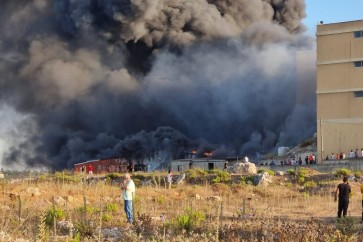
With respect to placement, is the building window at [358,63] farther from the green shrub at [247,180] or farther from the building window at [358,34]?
the green shrub at [247,180]

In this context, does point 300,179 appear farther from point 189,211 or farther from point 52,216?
point 52,216

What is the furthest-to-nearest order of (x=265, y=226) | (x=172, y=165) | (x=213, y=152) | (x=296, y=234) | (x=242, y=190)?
(x=213, y=152)
(x=172, y=165)
(x=242, y=190)
(x=265, y=226)
(x=296, y=234)

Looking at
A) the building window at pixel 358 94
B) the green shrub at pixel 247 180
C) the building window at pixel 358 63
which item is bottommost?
the green shrub at pixel 247 180

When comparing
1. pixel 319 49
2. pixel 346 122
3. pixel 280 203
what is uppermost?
pixel 319 49

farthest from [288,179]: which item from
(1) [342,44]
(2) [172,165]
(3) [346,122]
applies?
(2) [172,165]

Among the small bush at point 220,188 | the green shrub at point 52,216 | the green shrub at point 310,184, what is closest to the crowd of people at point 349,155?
the green shrub at point 310,184

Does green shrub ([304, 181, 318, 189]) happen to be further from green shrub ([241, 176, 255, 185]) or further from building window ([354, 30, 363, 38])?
building window ([354, 30, 363, 38])

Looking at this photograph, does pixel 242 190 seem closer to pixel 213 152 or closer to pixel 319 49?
pixel 319 49

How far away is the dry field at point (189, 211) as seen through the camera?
354 inches

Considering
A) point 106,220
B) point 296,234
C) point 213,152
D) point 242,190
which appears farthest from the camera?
point 213,152

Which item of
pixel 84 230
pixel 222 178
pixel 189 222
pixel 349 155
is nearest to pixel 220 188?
pixel 222 178

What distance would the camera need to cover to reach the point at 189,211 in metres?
13.1

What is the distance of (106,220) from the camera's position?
515 inches

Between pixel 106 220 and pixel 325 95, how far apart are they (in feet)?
118
